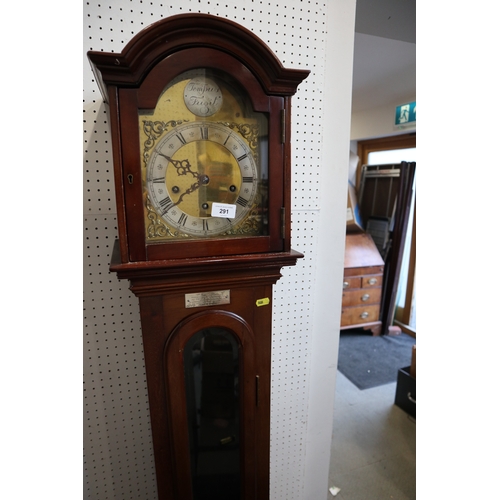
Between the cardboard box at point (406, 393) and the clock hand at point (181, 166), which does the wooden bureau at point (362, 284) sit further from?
the clock hand at point (181, 166)

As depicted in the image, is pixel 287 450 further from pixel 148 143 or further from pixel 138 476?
pixel 148 143

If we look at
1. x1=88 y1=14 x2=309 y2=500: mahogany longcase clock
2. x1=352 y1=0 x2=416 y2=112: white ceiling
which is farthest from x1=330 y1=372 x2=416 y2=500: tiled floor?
x1=352 y1=0 x2=416 y2=112: white ceiling

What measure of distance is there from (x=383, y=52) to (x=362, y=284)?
1.99 metres

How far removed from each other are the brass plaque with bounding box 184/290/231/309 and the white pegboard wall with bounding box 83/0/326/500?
1.24ft

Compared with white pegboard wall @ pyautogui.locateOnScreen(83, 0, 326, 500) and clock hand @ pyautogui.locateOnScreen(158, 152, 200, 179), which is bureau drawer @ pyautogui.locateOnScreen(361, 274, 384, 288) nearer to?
white pegboard wall @ pyautogui.locateOnScreen(83, 0, 326, 500)

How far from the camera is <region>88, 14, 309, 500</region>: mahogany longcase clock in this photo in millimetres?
737


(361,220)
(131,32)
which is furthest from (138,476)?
(361,220)

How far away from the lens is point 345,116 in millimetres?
1253

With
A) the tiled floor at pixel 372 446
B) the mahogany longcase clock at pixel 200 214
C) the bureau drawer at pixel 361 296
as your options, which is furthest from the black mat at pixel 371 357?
the mahogany longcase clock at pixel 200 214

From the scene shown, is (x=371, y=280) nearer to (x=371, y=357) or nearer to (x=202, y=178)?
(x=371, y=357)

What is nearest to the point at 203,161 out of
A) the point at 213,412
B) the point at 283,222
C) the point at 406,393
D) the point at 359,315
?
the point at 283,222

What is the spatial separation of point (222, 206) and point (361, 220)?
338 cm

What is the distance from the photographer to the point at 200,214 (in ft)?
2.74

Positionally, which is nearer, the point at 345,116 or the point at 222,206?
the point at 222,206
